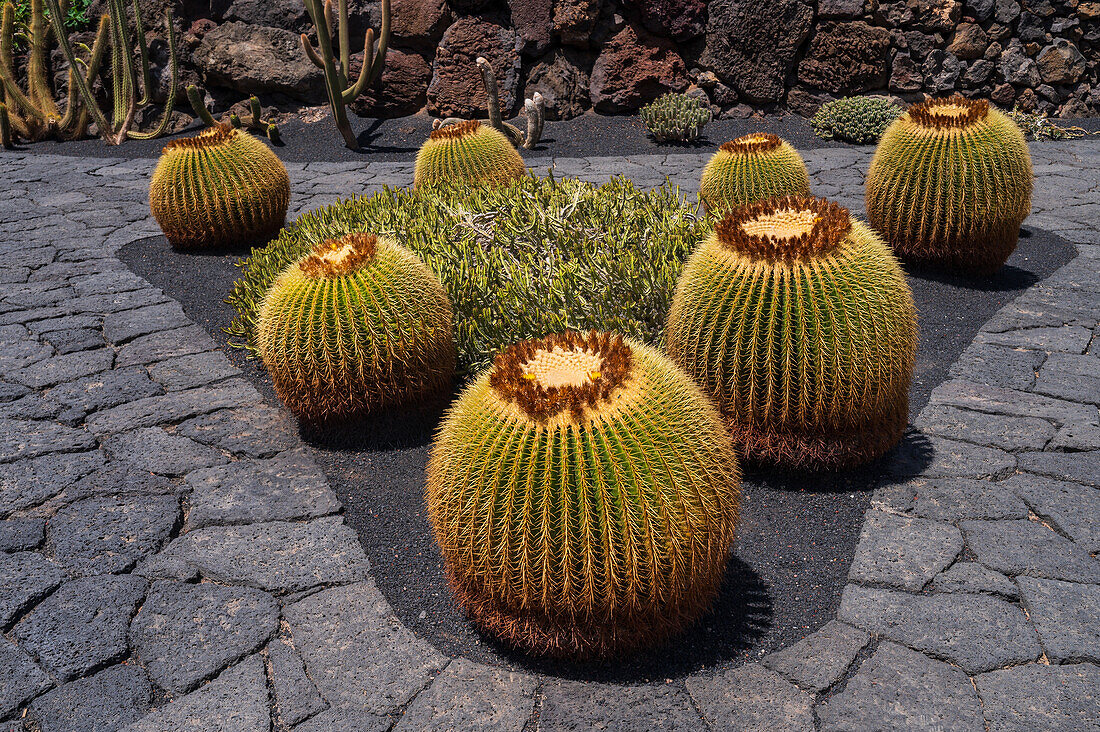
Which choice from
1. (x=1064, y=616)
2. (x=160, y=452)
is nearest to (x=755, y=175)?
(x=1064, y=616)

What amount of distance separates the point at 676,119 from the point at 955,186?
526 centimetres

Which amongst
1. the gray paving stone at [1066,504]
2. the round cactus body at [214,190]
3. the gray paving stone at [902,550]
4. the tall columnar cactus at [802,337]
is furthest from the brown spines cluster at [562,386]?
the round cactus body at [214,190]

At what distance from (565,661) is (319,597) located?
106 centimetres

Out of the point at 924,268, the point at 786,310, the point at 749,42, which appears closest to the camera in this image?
the point at 786,310

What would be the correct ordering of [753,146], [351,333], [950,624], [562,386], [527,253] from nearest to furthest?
1. [562,386]
2. [950,624]
3. [351,333]
4. [527,253]
5. [753,146]

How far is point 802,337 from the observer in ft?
11.4

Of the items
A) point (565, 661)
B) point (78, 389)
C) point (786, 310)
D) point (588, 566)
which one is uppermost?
point (786, 310)

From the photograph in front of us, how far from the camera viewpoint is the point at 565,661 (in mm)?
2842

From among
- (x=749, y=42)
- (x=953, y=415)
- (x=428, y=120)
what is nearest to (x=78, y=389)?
(x=953, y=415)

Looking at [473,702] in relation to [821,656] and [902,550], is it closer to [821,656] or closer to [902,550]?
[821,656]

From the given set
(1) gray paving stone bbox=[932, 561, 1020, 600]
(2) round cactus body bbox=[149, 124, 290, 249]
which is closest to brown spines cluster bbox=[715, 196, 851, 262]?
(1) gray paving stone bbox=[932, 561, 1020, 600]

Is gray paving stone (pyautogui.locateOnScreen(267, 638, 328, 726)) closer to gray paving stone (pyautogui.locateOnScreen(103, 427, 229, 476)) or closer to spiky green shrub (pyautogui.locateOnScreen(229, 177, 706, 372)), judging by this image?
gray paving stone (pyautogui.locateOnScreen(103, 427, 229, 476))

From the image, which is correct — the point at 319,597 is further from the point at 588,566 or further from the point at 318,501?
the point at 588,566

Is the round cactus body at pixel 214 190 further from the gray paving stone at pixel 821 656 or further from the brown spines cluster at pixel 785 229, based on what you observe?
the gray paving stone at pixel 821 656
